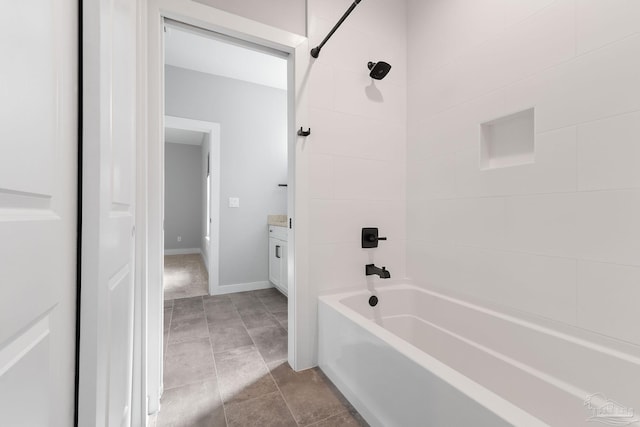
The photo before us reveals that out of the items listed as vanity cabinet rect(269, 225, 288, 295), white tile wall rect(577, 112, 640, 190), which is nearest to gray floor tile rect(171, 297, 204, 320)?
vanity cabinet rect(269, 225, 288, 295)

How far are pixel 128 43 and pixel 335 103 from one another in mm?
1122

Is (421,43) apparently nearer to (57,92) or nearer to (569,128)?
(569,128)

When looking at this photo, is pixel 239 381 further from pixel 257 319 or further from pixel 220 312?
pixel 220 312

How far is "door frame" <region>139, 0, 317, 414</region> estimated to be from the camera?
128 cm

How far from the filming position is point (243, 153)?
10.9 ft

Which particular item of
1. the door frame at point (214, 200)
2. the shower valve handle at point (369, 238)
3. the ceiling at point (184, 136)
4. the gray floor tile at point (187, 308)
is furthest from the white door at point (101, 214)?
the ceiling at point (184, 136)

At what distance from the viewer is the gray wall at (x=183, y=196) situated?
634 centimetres

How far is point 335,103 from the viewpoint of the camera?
169 cm

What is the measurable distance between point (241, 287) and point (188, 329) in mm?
1064

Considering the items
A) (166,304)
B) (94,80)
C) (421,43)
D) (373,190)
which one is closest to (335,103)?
(373,190)

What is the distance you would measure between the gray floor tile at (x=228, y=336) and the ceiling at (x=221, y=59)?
2.52m

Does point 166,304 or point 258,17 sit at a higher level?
point 258,17

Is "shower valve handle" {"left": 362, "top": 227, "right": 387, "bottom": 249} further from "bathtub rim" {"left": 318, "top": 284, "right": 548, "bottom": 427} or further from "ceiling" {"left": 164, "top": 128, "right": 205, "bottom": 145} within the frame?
"ceiling" {"left": 164, "top": 128, "right": 205, "bottom": 145}

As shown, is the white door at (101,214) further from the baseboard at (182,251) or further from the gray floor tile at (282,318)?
the baseboard at (182,251)
